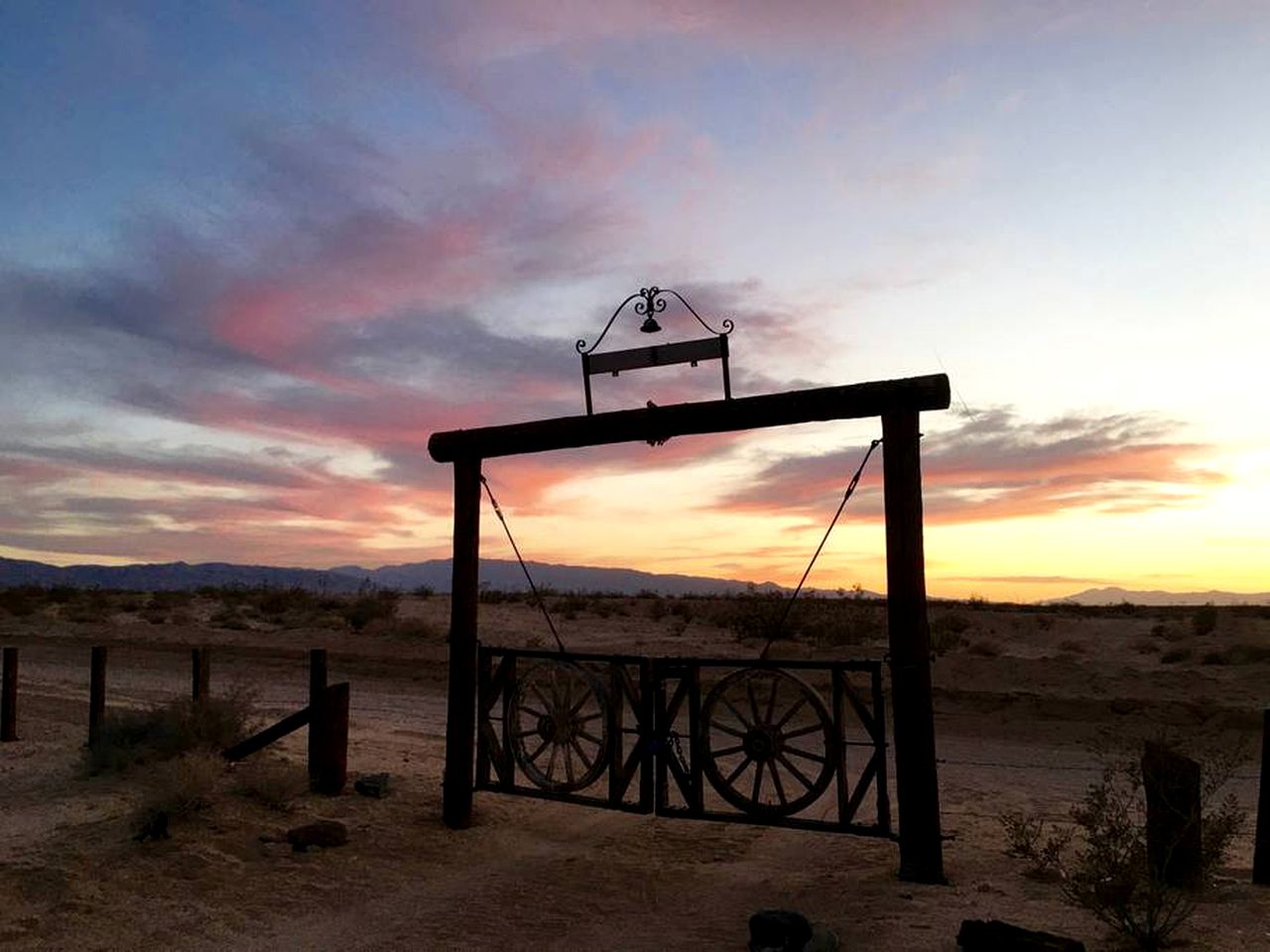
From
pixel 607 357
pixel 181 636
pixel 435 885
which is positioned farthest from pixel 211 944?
pixel 181 636

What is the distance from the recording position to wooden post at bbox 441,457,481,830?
9.46m

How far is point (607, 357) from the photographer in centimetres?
880

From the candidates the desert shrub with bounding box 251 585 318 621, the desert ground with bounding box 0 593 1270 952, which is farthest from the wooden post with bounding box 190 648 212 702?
the desert shrub with bounding box 251 585 318 621

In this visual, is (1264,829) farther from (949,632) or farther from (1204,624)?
(1204,624)

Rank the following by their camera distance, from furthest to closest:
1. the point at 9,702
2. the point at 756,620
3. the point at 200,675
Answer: the point at 756,620, the point at 9,702, the point at 200,675

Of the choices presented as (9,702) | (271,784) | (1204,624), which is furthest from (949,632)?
(9,702)

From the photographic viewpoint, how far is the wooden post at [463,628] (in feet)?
31.0

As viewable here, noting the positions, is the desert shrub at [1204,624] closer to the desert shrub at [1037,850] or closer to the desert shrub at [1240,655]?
the desert shrub at [1240,655]

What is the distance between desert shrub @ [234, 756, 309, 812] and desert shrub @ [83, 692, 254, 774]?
1128mm

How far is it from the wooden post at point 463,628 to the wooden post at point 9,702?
6.87 meters

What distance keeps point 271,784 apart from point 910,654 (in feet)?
20.3

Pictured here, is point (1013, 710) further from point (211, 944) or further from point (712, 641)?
point (211, 944)

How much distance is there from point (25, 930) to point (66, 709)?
975 centimetres

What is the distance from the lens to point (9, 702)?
12.7m
